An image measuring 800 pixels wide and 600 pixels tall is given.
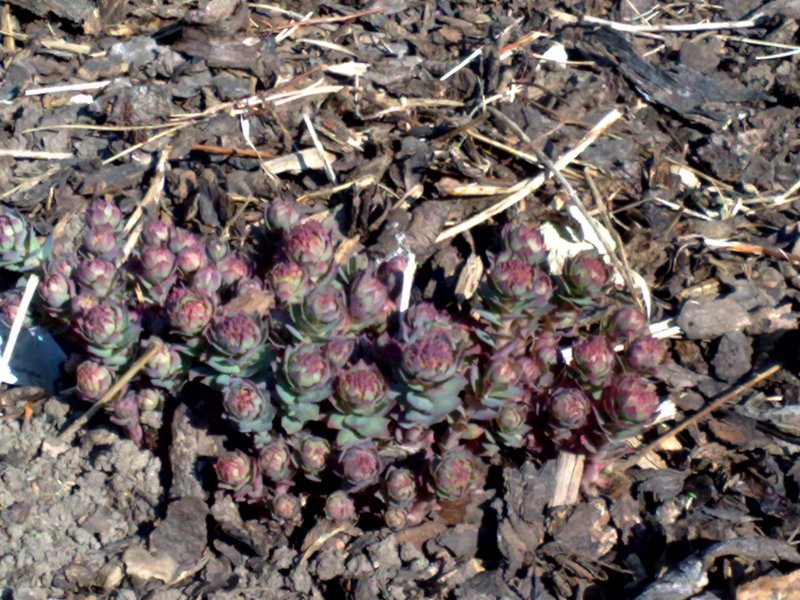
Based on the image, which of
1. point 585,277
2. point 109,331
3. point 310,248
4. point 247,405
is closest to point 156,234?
point 109,331

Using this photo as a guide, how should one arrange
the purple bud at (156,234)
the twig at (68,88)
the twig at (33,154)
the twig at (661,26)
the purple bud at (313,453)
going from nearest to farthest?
the purple bud at (313,453) < the purple bud at (156,234) < the twig at (33,154) < the twig at (68,88) < the twig at (661,26)

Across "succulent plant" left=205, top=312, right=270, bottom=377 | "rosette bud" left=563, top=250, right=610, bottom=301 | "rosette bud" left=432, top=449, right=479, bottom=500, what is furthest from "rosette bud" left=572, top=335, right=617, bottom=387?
"succulent plant" left=205, top=312, right=270, bottom=377

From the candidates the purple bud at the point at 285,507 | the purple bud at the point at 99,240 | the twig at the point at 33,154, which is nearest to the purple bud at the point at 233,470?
the purple bud at the point at 285,507

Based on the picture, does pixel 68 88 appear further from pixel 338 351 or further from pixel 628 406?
pixel 628 406

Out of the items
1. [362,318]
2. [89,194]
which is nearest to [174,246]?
[362,318]

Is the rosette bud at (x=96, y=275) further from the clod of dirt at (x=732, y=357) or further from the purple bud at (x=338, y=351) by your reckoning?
the clod of dirt at (x=732, y=357)
